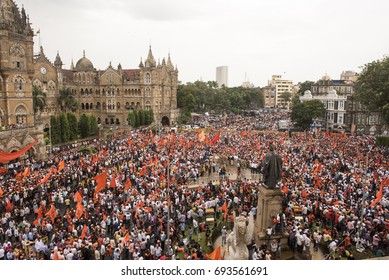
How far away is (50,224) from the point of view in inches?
628

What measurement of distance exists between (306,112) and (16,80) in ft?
147

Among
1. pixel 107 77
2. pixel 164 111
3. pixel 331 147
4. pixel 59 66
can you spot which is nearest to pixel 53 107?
pixel 59 66

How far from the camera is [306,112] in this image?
193ft

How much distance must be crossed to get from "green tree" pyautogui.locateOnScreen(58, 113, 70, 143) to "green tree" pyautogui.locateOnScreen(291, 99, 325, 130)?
38.4 meters

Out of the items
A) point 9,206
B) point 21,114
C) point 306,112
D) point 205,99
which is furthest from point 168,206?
point 205,99

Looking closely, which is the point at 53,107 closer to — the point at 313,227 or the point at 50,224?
the point at 50,224

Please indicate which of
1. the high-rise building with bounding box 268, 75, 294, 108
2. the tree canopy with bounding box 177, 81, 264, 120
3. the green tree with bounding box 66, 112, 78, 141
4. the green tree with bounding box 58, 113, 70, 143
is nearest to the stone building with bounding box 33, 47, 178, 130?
the tree canopy with bounding box 177, 81, 264, 120

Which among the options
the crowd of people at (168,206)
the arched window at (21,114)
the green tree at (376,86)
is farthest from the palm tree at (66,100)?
the green tree at (376,86)

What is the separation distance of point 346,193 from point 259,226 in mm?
8698

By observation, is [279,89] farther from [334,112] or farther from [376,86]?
[376,86]

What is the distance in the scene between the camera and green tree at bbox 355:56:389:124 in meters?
35.8

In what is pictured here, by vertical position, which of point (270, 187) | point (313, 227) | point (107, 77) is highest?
point (107, 77)

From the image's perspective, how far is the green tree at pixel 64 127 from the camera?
43188 millimetres

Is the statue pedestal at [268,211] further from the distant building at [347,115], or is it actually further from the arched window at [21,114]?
the distant building at [347,115]
